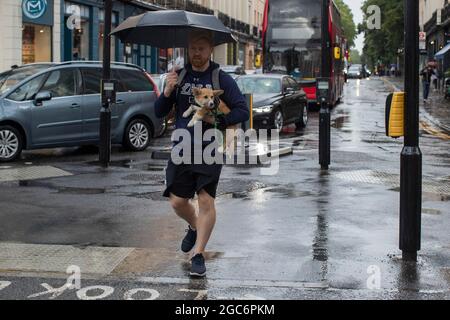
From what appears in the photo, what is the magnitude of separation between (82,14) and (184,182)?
1038 inches

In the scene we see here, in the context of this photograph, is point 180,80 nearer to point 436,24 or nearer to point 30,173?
point 30,173

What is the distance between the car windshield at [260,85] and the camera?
2095 cm

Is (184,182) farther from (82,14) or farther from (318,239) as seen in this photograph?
(82,14)

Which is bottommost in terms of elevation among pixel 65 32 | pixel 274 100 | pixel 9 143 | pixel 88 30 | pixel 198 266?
pixel 198 266

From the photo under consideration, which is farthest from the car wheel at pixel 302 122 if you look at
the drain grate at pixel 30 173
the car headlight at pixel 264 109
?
the drain grate at pixel 30 173

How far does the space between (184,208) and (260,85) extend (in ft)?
49.7

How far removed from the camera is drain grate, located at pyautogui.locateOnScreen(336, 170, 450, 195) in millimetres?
10633

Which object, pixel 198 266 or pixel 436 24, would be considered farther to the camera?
pixel 436 24

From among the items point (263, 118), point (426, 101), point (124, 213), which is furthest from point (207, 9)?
point (124, 213)

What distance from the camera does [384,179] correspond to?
37.9 feet

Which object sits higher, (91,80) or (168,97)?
(91,80)

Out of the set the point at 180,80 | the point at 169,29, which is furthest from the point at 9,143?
the point at 180,80

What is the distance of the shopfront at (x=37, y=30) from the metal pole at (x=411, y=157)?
68.0ft

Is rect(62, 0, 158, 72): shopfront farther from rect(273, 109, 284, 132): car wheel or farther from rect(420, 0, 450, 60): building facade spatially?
rect(420, 0, 450, 60): building facade
